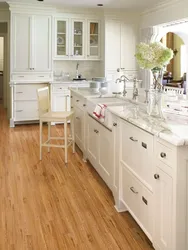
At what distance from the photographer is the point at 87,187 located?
3.29m

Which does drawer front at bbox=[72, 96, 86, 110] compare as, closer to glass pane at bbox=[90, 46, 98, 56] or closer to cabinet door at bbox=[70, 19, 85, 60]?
cabinet door at bbox=[70, 19, 85, 60]

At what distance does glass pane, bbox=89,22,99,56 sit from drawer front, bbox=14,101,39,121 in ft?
6.05

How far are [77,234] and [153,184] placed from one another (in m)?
0.78

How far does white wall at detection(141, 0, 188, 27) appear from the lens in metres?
5.43

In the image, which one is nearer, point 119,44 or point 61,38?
point 61,38

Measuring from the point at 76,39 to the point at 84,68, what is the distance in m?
0.76

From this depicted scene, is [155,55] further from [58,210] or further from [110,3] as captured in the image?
[110,3]

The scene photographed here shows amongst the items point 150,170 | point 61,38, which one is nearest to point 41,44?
point 61,38

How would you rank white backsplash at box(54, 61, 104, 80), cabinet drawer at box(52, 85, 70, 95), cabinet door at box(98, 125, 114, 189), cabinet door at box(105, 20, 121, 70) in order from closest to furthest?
1. cabinet door at box(98, 125, 114, 189)
2. cabinet drawer at box(52, 85, 70, 95)
3. cabinet door at box(105, 20, 121, 70)
4. white backsplash at box(54, 61, 104, 80)

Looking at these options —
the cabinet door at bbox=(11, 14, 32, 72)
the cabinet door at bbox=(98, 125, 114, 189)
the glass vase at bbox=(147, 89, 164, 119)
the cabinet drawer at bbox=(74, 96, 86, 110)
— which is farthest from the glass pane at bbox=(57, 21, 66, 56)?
the glass vase at bbox=(147, 89, 164, 119)

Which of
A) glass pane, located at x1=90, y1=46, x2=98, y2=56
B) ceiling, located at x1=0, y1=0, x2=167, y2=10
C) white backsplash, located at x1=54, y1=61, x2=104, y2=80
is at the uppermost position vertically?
ceiling, located at x1=0, y1=0, x2=167, y2=10

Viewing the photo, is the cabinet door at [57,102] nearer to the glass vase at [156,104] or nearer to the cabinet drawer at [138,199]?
the cabinet drawer at [138,199]

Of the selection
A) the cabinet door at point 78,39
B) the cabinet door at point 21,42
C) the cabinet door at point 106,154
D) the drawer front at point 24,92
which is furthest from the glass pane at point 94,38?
the cabinet door at point 106,154

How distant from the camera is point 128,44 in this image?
7102mm
